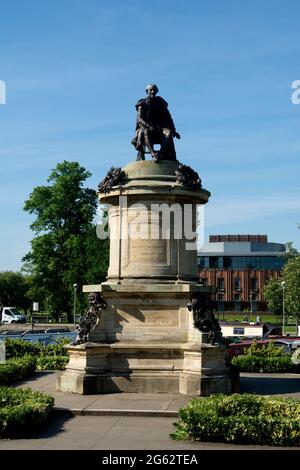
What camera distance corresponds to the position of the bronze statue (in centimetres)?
1862

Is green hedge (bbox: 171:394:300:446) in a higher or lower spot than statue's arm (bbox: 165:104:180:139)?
lower

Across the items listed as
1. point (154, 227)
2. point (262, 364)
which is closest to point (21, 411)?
point (154, 227)

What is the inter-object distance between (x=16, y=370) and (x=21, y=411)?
25.3ft

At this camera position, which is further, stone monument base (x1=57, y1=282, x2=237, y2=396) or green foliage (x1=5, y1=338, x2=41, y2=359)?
green foliage (x1=5, y1=338, x2=41, y2=359)

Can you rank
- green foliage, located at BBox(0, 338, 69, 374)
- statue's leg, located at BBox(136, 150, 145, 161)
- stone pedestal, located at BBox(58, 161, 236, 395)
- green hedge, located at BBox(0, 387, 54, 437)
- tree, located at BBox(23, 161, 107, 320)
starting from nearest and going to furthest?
green hedge, located at BBox(0, 387, 54, 437), stone pedestal, located at BBox(58, 161, 236, 395), statue's leg, located at BBox(136, 150, 145, 161), green foliage, located at BBox(0, 338, 69, 374), tree, located at BBox(23, 161, 107, 320)

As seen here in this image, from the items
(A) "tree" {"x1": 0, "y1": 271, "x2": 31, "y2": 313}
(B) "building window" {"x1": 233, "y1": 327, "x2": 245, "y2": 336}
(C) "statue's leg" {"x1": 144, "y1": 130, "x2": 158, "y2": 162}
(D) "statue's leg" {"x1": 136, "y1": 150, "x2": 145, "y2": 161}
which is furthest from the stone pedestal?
(A) "tree" {"x1": 0, "y1": 271, "x2": 31, "y2": 313}

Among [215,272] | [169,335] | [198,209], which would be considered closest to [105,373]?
[169,335]

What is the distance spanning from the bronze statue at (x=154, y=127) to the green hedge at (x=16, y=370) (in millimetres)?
6854

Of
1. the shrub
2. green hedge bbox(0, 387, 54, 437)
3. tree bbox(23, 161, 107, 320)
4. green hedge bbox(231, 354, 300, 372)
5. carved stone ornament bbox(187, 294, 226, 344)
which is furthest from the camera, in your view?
tree bbox(23, 161, 107, 320)

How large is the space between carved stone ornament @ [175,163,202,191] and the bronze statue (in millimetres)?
911

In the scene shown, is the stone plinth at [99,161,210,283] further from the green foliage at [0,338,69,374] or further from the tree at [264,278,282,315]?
the tree at [264,278,282,315]

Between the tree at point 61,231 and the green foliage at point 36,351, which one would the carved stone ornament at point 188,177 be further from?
the tree at point 61,231

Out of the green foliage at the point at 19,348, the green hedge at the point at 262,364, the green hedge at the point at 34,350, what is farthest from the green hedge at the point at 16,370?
the green hedge at the point at 262,364

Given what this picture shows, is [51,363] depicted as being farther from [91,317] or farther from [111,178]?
[111,178]
